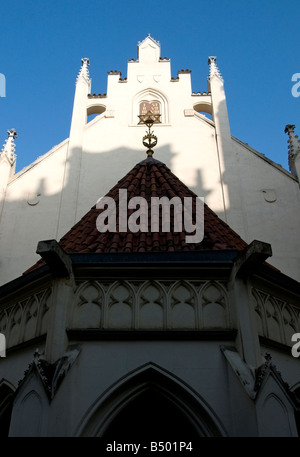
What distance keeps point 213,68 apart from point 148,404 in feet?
44.4

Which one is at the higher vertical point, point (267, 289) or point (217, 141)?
point (217, 141)

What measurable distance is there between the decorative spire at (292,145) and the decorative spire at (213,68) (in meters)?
3.12

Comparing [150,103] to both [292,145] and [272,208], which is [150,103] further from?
[272,208]

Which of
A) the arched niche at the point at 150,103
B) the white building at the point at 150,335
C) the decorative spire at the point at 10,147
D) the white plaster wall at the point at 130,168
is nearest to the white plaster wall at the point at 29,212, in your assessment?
the white plaster wall at the point at 130,168

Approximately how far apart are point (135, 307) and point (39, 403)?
161 cm

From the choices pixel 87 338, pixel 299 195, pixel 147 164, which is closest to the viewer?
pixel 87 338

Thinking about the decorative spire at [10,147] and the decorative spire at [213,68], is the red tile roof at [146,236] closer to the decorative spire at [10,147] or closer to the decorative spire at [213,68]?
the decorative spire at [10,147]

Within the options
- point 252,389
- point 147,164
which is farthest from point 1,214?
point 252,389

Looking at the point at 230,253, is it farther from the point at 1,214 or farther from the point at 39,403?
the point at 1,214

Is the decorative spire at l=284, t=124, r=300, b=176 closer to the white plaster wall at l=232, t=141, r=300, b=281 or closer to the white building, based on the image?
the white plaster wall at l=232, t=141, r=300, b=281

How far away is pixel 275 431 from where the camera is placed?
177 inches

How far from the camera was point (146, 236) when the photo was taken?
677 centimetres

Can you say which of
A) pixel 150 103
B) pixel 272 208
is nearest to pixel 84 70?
pixel 150 103

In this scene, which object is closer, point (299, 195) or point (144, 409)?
point (144, 409)
